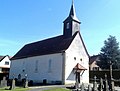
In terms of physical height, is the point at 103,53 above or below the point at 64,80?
above

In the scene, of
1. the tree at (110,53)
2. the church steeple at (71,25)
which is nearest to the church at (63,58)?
the church steeple at (71,25)

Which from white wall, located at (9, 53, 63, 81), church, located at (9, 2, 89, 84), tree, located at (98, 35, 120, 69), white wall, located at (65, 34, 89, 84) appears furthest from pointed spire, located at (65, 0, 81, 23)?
tree, located at (98, 35, 120, 69)

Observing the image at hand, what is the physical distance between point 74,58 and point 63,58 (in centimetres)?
293

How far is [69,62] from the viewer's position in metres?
34.3

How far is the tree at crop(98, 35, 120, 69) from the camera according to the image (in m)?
52.5

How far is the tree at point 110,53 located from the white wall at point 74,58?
16.4 metres

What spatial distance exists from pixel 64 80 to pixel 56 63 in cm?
383

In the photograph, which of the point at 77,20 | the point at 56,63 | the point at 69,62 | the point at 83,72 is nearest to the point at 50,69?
the point at 56,63

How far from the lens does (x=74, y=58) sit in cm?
3575

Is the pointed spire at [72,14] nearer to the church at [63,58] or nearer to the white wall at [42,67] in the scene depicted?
the church at [63,58]

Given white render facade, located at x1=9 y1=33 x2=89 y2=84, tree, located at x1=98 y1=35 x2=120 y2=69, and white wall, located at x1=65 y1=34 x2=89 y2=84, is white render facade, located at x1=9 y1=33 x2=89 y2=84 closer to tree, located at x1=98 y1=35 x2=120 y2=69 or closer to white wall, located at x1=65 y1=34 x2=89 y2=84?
white wall, located at x1=65 y1=34 x2=89 y2=84

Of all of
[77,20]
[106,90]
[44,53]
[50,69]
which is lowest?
[106,90]

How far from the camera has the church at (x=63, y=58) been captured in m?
34.0

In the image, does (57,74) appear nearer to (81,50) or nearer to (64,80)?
(64,80)
